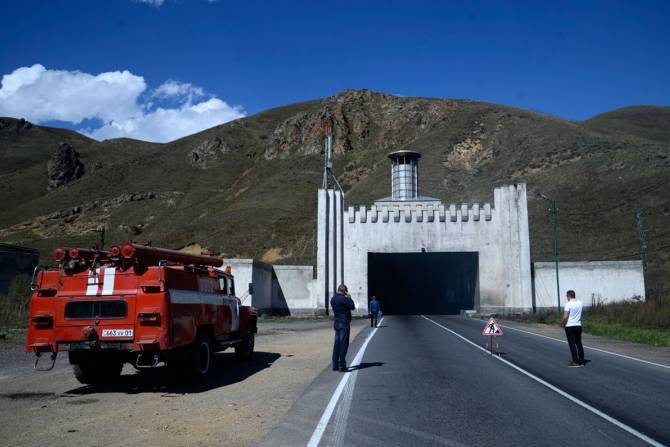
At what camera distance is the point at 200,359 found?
11.7 meters

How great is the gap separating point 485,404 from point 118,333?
248 inches

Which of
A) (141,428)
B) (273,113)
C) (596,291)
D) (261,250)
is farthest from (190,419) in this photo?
(273,113)

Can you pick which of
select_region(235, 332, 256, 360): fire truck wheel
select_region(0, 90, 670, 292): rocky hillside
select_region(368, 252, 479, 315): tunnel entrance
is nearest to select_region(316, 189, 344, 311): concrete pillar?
select_region(368, 252, 479, 315): tunnel entrance

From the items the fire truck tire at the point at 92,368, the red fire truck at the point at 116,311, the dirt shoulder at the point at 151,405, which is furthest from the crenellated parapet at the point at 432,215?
the red fire truck at the point at 116,311

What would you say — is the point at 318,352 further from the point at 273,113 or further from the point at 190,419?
the point at 273,113

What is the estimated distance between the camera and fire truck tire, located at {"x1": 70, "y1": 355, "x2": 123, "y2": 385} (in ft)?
36.7

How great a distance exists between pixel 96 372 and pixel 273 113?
153 meters

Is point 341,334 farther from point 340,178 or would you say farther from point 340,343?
point 340,178

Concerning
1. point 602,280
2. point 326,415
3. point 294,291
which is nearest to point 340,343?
point 326,415

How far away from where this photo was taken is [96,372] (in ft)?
37.5

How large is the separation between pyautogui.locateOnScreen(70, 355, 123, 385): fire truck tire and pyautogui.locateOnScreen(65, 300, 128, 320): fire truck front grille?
107cm

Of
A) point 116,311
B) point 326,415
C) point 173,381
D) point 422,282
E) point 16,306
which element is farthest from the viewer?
point 422,282

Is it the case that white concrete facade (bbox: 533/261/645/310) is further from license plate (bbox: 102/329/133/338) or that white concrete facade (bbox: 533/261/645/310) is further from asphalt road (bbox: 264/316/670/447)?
license plate (bbox: 102/329/133/338)

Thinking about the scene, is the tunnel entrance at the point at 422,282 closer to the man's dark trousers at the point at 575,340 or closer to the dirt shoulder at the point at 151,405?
the man's dark trousers at the point at 575,340
